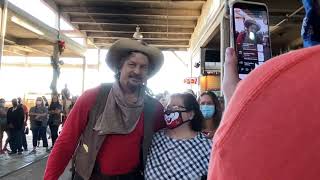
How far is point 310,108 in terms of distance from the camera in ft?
1.73

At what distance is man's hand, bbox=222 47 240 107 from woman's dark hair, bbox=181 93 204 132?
1.43m

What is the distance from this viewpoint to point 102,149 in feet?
8.21

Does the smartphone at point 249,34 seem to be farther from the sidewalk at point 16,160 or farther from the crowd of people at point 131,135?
the sidewalk at point 16,160

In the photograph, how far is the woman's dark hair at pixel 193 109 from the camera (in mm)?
2697

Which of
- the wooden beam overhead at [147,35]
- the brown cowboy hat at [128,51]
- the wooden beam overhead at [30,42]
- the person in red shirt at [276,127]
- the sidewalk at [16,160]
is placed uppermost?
the wooden beam overhead at [147,35]

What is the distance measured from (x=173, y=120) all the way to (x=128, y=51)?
0.56 meters

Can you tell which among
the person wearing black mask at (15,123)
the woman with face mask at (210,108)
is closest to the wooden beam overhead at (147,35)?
the person wearing black mask at (15,123)

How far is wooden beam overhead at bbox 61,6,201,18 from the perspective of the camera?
14.1m

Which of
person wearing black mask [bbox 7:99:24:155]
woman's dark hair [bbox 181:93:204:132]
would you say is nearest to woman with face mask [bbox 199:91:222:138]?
woman's dark hair [bbox 181:93:204:132]

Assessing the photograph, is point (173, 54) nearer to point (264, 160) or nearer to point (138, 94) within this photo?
point (138, 94)

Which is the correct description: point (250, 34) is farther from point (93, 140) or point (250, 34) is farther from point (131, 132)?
point (93, 140)

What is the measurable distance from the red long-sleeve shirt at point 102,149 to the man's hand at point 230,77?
1.35 metres

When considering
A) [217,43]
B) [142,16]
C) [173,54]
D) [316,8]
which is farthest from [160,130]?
[173,54]

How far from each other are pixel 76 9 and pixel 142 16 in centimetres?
232
